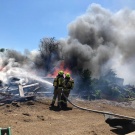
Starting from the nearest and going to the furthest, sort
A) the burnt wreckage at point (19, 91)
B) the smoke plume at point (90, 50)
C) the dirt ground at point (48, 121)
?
the dirt ground at point (48, 121) → the burnt wreckage at point (19, 91) → the smoke plume at point (90, 50)

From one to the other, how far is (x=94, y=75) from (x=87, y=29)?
826 centimetres

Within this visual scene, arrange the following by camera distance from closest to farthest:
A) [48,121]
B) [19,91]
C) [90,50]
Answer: [48,121] < [19,91] < [90,50]

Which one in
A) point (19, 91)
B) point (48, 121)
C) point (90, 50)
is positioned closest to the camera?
point (48, 121)

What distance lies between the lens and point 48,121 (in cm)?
1017

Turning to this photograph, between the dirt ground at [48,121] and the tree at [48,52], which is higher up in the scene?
the tree at [48,52]

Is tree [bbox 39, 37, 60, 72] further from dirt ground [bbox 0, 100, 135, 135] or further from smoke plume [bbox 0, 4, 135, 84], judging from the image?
dirt ground [bbox 0, 100, 135, 135]

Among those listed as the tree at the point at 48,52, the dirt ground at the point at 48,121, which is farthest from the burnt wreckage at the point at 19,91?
the tree at the point at 48,52

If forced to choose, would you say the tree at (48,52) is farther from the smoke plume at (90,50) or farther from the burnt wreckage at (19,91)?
the burnt wreckage at (19,91)

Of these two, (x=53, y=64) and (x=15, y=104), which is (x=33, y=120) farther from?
(x=53, y=64)

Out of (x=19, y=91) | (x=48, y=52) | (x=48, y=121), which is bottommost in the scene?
(x=48, y=121)

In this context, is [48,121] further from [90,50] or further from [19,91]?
[90,50]

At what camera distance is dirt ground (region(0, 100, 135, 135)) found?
8781 millimetres

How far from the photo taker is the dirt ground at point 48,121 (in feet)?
28.8

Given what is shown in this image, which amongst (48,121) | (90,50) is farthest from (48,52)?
(48,121)
